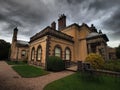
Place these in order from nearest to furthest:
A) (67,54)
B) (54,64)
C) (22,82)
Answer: (22,82) < (54,64) < (67,54)

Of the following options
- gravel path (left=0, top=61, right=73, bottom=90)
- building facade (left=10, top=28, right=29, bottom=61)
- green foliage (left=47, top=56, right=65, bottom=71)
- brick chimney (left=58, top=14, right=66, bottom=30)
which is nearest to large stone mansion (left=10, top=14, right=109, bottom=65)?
brick chimney (left=58, top=14, right=66, bottom=30)

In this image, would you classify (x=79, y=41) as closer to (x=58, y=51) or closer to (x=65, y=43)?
(x=65, y=43)

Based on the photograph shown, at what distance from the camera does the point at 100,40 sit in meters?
16.9

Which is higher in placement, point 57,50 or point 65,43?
point 65,43

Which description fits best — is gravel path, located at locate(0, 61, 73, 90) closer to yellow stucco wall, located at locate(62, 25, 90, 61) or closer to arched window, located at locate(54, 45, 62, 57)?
arched window, located at locate(54, 45, 62, 57)

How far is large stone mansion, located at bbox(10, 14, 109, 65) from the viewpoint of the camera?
14.8 m

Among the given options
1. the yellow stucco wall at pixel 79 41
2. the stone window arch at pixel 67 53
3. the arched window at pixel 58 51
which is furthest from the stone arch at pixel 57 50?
the yellow stucco wall at pixel 79 41

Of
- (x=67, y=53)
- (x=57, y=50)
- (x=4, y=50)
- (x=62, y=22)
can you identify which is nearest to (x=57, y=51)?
(x=57, y=50)

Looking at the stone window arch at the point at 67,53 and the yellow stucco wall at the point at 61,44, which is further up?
the yellow stucco wall at the point at 61,44

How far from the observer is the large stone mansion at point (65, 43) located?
14820 millimetres

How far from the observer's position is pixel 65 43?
1755 cm

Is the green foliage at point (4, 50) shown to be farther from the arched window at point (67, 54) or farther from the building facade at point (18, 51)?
the arched window at point (67, 54)

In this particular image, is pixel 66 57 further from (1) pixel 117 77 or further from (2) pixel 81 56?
(1) pixel 117 77

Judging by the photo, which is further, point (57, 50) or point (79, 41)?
point (79, 41)
